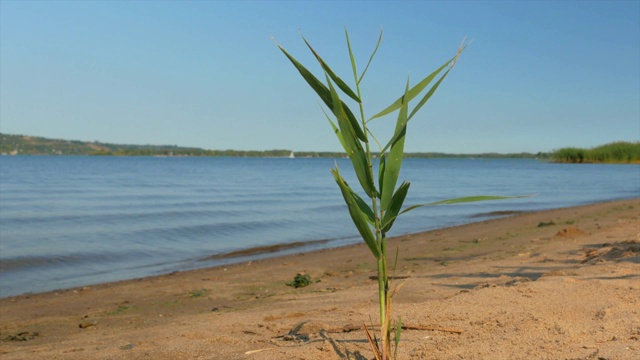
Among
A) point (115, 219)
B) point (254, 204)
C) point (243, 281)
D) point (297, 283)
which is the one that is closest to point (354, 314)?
point (297, 283)

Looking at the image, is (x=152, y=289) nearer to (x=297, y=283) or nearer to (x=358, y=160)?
(x=297, y=283)

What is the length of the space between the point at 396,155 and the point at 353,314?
6.24 ft

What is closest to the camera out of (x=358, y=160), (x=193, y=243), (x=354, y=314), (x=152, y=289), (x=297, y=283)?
(x=358, y=160)

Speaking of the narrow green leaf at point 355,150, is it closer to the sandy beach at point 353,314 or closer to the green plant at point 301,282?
the sandy beach at point 353,314

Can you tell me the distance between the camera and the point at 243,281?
7.91m

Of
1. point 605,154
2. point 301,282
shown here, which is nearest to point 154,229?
point 301,282

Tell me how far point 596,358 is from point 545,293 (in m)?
1.40

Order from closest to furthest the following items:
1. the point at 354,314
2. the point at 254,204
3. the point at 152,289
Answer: the point at 354,314, the point at 152,289, the point at 254,204

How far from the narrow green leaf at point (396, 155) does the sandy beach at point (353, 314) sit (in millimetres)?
617

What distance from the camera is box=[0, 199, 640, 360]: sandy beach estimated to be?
2.91 metres

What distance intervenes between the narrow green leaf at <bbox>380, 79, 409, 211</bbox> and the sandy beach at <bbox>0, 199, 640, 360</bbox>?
617 millimetres

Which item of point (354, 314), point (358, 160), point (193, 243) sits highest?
point (358, 160)

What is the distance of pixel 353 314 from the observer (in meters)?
3.81

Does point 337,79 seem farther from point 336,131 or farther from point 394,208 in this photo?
point 394,208
